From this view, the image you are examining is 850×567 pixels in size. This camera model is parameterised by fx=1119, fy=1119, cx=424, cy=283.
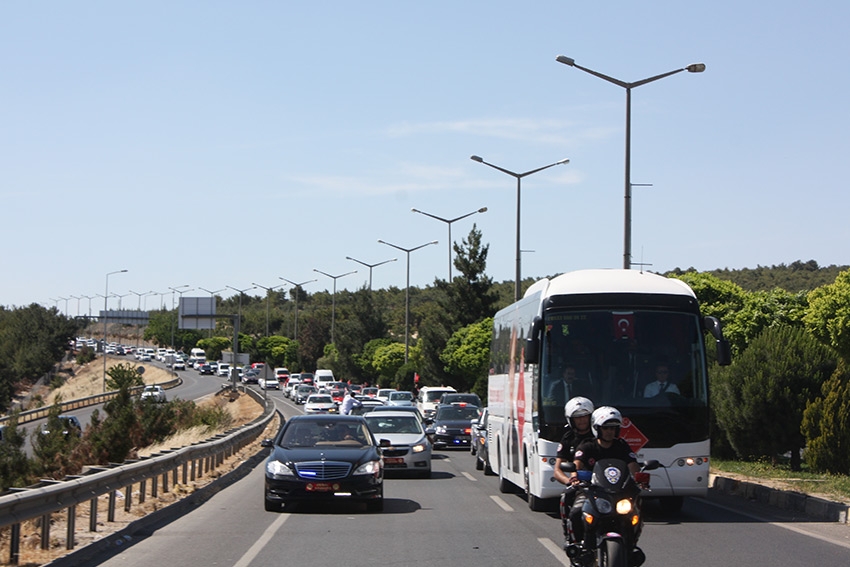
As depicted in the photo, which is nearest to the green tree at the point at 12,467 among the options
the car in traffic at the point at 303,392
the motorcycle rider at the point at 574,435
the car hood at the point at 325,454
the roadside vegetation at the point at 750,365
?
the roadside vegetation at the point at 750,365

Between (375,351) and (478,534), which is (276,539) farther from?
(375,351)

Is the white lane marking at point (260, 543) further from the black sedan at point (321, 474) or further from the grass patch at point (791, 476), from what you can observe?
the grass patch at point (791, 476)

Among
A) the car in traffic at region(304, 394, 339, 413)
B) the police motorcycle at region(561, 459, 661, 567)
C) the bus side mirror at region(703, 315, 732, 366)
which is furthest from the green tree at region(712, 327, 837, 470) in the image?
the car in traffic at region(304, 394, 339, 413)

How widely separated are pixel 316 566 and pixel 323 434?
6.53 meters

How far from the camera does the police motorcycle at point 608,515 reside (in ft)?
28.5

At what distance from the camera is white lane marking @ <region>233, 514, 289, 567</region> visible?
1159 centimetres

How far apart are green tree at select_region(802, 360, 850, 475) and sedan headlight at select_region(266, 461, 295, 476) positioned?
1009cm

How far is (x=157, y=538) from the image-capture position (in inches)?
531

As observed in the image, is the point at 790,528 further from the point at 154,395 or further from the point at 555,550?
the point at 154,395

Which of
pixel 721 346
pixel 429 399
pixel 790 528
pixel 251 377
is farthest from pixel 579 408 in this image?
pixel 251 377

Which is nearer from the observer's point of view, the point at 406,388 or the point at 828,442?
the point at 828,442

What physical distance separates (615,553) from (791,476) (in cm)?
1396

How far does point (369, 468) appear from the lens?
54.6ft

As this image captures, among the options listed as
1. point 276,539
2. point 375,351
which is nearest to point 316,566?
point 276,539
